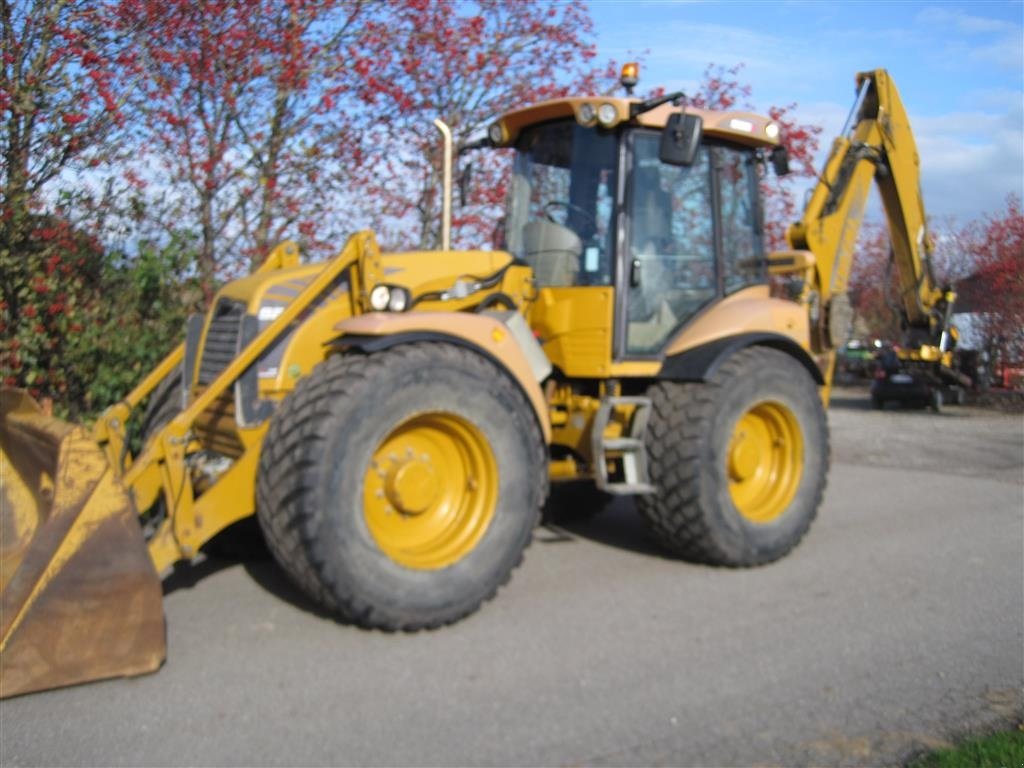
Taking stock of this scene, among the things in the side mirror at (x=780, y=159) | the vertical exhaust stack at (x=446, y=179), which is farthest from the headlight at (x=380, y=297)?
the side mirror at (x=780, y=159)

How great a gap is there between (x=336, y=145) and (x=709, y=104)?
5086 mm

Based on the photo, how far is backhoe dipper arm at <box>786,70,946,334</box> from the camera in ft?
24.9

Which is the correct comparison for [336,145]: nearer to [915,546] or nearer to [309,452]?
[309,452]

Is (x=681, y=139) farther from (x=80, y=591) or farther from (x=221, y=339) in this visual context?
(x=80, y=591)

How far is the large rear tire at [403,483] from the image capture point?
4.54 meters

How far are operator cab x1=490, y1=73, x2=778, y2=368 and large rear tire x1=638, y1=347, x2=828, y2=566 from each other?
54cm

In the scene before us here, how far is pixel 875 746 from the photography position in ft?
12.1

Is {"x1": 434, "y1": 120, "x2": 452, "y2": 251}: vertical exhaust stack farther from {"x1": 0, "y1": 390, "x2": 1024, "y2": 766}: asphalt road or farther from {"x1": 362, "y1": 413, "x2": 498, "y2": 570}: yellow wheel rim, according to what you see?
{"x1": 0, "y1": 390, "x2": 1024, "y2": 766}: asphalt road

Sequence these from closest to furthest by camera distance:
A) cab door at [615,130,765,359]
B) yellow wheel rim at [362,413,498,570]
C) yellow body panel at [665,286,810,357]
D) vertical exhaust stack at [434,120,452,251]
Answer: yellow wheel rim at [362,413,498,570] < vertical exhaust stack at [434,120,452,251] < cab door at [615,130,765,359] < yellow body panel at [665,286,810,357]

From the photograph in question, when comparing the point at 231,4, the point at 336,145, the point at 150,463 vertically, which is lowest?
the point at 150,463

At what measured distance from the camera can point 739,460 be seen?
6.29m

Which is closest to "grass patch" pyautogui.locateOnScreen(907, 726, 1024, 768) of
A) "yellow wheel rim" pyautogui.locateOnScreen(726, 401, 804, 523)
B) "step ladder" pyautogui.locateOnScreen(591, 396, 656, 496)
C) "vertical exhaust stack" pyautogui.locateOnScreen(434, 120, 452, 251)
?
"step ladder" pyautogui.locateOnScreen(591, 396, 656, 496)

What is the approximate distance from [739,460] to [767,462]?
46 cm

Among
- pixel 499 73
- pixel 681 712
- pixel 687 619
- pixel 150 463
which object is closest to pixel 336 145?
pixel 499 73
